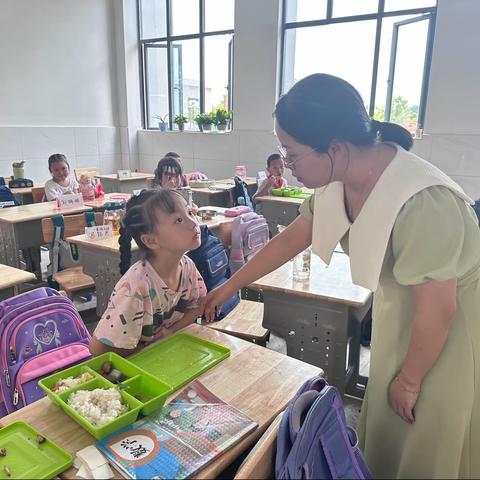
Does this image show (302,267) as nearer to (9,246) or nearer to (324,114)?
(324,114)

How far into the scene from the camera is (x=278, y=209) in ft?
15.3

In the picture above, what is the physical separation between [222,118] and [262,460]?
20.9 ft

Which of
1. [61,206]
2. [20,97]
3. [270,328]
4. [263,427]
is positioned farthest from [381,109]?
[263,427]

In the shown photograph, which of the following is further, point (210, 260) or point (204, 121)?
point (204, 121)

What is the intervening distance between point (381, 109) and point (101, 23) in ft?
15.7

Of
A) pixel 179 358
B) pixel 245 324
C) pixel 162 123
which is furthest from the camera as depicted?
pixel 162 123

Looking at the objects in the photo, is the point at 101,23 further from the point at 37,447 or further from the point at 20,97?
the point at 37,447

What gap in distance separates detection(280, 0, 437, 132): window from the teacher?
4327 mm

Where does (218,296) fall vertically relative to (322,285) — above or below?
above

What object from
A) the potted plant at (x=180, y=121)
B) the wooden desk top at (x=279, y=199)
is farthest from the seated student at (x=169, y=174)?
the potted plant at (x=180, y=121)

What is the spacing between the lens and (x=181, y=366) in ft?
4.12

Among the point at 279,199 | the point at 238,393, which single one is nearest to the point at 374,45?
the point at 279,199

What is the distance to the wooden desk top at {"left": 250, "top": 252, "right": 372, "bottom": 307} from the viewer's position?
1843 millimetres

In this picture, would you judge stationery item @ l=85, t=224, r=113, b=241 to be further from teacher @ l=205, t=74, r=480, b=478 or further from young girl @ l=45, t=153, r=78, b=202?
teacher @ l=205, t=74, r=480, b=478
